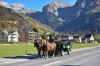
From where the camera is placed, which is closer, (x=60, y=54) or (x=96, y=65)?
(x=96, y=65)

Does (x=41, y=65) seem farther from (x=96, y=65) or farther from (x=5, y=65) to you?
(x=96, y=65)

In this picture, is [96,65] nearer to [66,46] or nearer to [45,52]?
[45,52]

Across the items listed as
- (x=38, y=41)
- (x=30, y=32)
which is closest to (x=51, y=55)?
(x=38, y=41)

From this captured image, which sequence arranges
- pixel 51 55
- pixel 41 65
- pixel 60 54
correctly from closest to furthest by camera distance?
1. pixel 41 65
2. pixel 51 55
3. pixel 60 54

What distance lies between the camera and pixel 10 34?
6604 inches

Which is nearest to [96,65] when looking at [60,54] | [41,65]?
[41,65]

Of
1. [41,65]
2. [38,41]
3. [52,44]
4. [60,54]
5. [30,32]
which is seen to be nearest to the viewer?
[41,65]

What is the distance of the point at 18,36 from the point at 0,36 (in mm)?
10333

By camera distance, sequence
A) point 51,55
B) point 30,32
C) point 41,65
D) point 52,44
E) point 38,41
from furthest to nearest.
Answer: point 30,32 → point 51,55 → point 52,44 → point 38,41 → point 41,65

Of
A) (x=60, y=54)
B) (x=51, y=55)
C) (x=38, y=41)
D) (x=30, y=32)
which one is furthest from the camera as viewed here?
(x=30, y=32)

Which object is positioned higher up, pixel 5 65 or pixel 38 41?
pixel 38 41

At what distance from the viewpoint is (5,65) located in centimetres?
2127

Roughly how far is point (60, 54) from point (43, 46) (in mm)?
6862

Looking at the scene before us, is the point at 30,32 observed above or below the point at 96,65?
above
